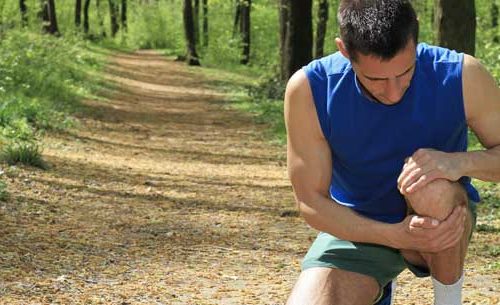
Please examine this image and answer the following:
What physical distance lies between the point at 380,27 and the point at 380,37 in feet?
0.11

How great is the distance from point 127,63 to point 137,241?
2833 centimetres

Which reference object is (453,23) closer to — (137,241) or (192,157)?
(192,157)

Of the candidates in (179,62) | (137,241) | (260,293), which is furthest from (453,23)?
(179,62)

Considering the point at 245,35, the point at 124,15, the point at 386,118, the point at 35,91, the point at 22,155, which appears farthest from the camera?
the point at 124,15

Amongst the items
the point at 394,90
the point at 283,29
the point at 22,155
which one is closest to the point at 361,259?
the point at 394,90

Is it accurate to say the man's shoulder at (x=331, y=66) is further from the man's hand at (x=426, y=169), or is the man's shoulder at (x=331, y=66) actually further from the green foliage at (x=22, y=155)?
the green foliage at (x=22, y=155)

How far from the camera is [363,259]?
340 cm

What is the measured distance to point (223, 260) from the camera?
616cm

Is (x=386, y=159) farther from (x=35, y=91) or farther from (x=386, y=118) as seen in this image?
(x=35, y=91)

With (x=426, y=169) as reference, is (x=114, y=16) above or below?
below

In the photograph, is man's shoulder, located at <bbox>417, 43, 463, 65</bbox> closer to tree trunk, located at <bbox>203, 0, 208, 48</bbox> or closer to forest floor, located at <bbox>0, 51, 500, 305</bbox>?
forest floor, located at <bbox>0, 51, 500, 305</bbox>

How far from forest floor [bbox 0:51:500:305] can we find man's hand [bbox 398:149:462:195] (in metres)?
2.03

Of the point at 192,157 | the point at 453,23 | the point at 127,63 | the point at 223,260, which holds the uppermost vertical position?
the point at 453,23

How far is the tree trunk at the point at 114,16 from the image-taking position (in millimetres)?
57847
